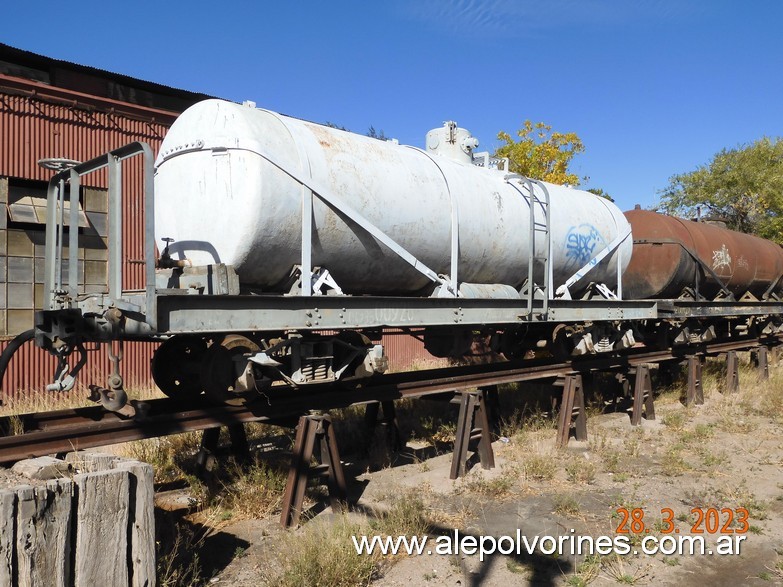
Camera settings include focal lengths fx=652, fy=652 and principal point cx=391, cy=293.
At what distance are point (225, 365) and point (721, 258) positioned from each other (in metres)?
10.6

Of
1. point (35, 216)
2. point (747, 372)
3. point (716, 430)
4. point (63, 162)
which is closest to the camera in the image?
point (63, 162)

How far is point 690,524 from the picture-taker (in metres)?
5.89

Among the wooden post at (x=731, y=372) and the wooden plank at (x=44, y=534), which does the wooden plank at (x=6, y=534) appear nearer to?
the wooden plank at (x=44, y=534)

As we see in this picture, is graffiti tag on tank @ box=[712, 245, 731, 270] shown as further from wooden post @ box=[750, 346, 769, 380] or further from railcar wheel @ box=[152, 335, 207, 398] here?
railcar wheel @ box=[152, 335, 207, 398]

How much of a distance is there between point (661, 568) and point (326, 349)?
3.25 m

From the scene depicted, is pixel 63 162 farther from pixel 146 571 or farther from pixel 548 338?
pixel 548 338

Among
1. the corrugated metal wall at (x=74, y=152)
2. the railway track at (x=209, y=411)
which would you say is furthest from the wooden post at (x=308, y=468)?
the corrugated metal wall at (x=74, y=152)

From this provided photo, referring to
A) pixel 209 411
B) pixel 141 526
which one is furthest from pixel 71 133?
pixel 141 526

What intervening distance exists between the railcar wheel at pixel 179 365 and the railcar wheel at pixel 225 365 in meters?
0.36

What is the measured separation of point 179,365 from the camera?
19.9 ft

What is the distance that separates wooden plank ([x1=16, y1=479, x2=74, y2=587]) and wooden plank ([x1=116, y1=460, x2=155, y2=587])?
1.24 feet

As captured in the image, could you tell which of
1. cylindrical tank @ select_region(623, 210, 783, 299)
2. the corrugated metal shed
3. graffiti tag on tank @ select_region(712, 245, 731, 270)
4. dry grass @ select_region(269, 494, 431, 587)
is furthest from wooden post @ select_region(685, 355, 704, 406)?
the corrugated metal shed

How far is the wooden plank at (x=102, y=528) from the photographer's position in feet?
12.1

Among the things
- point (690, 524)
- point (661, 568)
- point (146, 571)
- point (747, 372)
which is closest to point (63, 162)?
point (146, 571)
